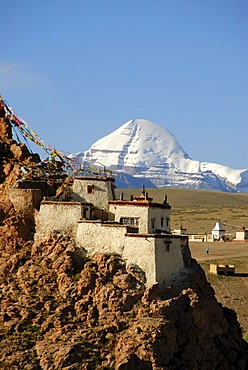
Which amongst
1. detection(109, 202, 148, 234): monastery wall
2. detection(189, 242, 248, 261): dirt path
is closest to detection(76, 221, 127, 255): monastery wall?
detection(109, 202, 148, 234): monastery wall

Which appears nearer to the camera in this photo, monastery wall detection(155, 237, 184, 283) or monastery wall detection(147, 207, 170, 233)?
monastery wall detection(155, 237, 184, 283)

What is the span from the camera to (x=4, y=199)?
130 feet

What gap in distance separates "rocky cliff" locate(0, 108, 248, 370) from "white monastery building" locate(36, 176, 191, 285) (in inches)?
20.9

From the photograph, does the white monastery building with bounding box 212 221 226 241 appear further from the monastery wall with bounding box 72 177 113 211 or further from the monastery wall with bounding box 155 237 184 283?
the monastery wall with bounding box 155 237 184 283

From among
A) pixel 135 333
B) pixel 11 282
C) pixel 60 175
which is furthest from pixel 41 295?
pixel 60 175

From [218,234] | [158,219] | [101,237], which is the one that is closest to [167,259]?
[101,237]

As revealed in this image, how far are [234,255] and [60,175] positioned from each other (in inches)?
1574

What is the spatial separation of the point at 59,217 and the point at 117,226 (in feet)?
9.48

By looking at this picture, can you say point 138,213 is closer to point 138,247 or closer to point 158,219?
point 158,219

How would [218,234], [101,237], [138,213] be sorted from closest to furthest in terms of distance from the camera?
[101,237]
[138,213]
[218,234]

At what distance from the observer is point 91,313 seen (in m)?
35.3

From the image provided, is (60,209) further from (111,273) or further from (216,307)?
(216,307)

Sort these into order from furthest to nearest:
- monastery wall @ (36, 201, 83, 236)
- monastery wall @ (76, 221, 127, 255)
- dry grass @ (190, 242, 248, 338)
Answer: dry grass @ (190, 242, 248, 338), monastery wall @ (36, 201, 83, 236), monastery wall @ (76, 221, 127, 255)

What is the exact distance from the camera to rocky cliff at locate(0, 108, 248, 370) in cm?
3353
